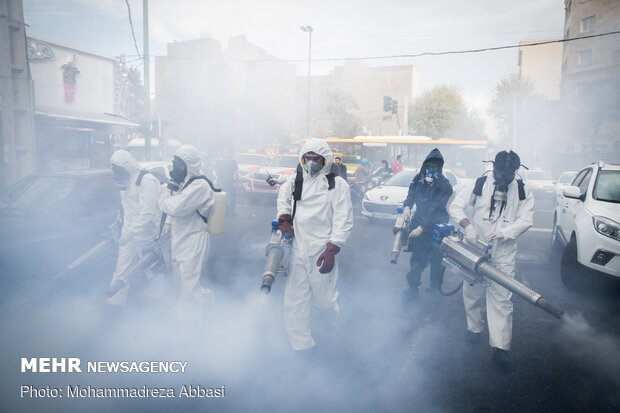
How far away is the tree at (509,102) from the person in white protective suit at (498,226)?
3895cm

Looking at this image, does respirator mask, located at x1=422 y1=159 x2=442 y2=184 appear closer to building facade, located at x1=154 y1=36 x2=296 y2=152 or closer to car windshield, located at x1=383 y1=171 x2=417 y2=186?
car windshield, located at x1=383 y1=171 x2=417 y2=186

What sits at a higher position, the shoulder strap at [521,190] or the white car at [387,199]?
the shoulder strap at [521,190]

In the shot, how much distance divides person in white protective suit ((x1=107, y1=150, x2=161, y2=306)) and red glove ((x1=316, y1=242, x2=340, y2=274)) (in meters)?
1.90

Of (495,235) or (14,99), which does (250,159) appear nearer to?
(14,99)

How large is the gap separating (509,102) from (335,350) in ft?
135

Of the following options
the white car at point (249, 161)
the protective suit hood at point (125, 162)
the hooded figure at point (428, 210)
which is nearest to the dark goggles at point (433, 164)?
the hooded figure at point (428, 210)

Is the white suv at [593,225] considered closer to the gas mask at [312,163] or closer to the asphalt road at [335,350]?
the asphalt road at [335,350]

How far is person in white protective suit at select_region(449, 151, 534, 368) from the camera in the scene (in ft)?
10.8

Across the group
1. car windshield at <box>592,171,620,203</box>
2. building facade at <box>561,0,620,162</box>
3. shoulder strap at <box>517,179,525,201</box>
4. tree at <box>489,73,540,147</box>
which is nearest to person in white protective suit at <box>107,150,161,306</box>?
shoulder strap at <box>517,179,525,201</box>

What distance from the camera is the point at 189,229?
365cm

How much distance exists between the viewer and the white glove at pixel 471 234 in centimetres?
340

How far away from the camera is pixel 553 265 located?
6598 millimetres

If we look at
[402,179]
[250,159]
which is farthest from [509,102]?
[402,179]

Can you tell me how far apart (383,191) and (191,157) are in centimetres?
703
